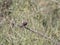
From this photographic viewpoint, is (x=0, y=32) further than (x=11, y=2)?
No

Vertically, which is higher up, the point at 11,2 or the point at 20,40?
the point at 11,2

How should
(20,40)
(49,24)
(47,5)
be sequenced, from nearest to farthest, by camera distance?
(20,40), (49,24), (47,5)

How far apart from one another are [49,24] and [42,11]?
18 centimetres

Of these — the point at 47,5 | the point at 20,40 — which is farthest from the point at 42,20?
the point at 20,40

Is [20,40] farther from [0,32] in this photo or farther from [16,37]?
[0,32]

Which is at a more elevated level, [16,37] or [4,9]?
[4,9]

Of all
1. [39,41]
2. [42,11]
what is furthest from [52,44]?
[42,11]

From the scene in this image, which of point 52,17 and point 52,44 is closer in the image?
point 52,44

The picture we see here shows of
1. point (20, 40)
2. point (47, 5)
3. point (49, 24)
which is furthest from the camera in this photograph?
point (47, 5)

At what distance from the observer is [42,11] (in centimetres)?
251

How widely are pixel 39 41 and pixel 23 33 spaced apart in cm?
19

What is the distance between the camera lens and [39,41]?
7.27 feet

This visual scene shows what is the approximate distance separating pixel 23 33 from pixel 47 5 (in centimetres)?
59

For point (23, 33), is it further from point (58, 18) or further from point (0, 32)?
point (58, 18)
